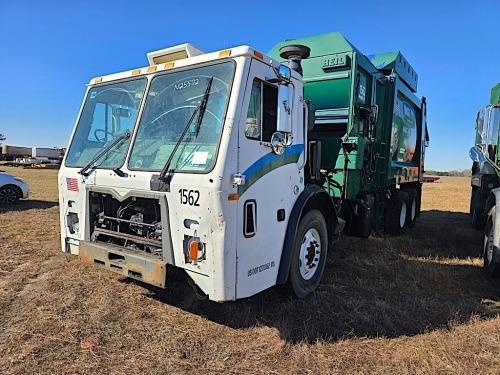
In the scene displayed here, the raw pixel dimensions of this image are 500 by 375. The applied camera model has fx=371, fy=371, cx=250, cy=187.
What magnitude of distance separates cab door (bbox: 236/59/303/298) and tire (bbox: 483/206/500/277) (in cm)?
306

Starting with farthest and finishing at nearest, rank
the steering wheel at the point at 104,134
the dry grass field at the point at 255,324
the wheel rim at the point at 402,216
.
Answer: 1. the wheel rim at the point at 402,216
2. the steering wheel at the point at 104,134
3. the dry grass field at the point at 255,324

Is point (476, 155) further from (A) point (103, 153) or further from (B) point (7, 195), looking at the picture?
(B) point (7, 195)

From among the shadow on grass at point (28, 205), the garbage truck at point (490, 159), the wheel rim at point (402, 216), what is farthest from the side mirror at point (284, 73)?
the shadow on grass at point (28, 205)

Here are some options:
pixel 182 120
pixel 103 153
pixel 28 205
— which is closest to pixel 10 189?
pixel 28 205

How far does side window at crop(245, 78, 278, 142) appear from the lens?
136 inches

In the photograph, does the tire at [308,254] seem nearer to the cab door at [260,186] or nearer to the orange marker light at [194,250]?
the cab door at [260,186]

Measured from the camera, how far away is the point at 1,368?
2.92 m

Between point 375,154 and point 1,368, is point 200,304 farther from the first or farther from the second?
point 375,154

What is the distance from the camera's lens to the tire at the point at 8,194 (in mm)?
11281

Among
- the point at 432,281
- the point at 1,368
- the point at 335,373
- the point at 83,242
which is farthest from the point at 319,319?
the point at 1,368

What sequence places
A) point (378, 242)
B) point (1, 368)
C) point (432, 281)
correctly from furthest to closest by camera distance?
point (378, 242)
point (432, 281)
point (1, 368)

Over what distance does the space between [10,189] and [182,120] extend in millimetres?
10290

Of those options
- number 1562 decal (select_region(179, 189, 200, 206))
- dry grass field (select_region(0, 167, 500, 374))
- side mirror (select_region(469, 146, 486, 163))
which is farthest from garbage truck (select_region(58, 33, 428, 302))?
side mirror (select_region(469, 146, 486, 163))

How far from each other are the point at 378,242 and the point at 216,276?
17.1ft
